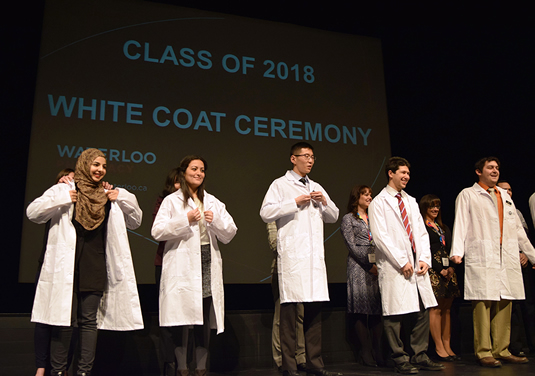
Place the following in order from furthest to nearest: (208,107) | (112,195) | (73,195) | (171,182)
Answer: (208,107) → (171,182) → (112,195) → (73,195)

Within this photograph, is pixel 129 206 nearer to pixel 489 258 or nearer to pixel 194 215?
pixel 194 215

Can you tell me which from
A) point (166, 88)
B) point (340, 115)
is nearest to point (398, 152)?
point (340, 115)

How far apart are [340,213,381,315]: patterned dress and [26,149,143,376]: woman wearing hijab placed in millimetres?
1740

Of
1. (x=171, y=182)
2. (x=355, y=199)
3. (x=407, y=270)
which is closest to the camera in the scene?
(x=407, y=270)

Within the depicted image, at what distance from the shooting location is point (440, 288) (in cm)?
379

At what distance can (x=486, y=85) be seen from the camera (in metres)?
6.12

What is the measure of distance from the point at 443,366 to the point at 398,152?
321cm

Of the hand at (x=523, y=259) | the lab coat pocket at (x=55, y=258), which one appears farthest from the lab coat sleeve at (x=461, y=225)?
the lab coat pocket at (x=55, y=258)

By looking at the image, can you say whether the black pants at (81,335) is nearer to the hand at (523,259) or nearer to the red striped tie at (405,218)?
the red striped tie at (405,218)

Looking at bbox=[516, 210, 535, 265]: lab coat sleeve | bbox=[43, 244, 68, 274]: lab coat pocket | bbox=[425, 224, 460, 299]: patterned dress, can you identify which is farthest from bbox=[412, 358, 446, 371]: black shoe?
bbox=[43, 244, 68, 274]: lab coat pocket

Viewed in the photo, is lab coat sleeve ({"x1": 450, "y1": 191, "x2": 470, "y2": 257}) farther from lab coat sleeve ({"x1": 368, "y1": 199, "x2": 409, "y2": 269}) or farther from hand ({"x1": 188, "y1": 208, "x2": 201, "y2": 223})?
hand ({"x1": 188, "y1": 208, "x2": 201, "y2": 223})

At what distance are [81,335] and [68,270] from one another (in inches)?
14.2

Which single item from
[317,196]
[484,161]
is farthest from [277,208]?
[484,161]

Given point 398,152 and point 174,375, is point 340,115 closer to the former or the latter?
point 398,152
